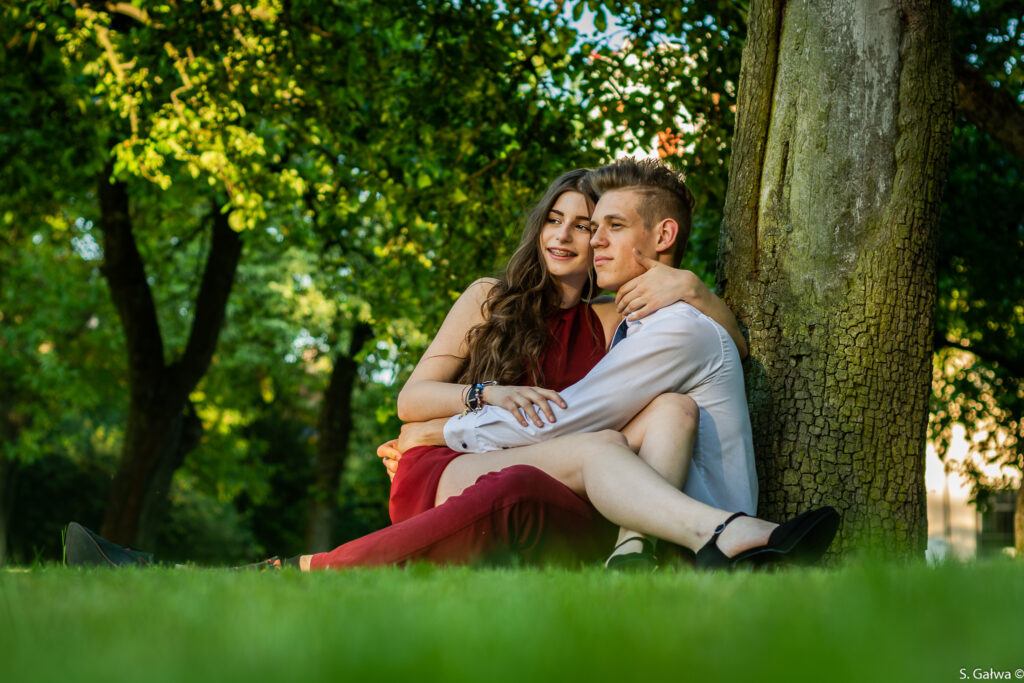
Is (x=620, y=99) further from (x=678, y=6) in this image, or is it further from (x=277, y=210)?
(x=277, y=210)

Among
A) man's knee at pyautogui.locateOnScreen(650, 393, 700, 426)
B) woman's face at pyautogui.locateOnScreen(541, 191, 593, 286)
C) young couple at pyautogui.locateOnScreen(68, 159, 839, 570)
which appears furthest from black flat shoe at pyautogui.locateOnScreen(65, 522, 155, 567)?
woman's face at pyautogui.locateOnScreen(541, 191, 593, 286)

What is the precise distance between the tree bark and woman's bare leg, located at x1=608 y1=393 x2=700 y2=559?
10.6 metres

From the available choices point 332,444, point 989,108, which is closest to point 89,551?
point 989,108

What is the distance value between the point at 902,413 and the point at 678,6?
4303mm

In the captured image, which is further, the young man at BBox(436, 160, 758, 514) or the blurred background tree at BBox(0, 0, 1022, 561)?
the blurred background tree at BBox(0, 0, 1022, 561)

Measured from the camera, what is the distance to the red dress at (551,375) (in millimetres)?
4695

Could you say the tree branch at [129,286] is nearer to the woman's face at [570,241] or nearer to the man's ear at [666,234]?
the woman's face at [570,241]

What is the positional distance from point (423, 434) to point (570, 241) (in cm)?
145

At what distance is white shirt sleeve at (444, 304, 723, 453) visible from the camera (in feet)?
13.8

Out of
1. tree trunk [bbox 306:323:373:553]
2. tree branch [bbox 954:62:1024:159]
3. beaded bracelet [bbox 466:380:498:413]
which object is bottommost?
tree trunk [bbox 306:323:373:553]

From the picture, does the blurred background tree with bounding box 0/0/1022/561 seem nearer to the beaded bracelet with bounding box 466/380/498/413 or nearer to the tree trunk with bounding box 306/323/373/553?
the beaded bracelet with bounding box 466/380/498/413

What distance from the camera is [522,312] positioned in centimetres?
549

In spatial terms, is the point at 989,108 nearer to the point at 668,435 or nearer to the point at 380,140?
the point at 668,435

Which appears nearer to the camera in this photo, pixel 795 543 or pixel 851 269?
pixel 795 543
